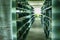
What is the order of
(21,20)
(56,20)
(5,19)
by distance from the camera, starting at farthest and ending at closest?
(21,20) → (5,19) → (56,20)

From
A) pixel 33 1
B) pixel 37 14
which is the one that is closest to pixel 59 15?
pixel 33 1

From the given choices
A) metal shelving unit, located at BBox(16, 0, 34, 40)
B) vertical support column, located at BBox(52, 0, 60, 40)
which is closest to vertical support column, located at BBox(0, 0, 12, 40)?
metal shelving unit, located at BBox(16, 0, 34, 40)

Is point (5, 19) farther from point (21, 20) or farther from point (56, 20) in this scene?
point (21, 20)

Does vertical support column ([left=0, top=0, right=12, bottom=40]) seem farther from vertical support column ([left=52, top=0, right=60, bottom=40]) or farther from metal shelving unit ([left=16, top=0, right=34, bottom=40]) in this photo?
vertical support column ([left=52, top=0, right=60, bottom=40])

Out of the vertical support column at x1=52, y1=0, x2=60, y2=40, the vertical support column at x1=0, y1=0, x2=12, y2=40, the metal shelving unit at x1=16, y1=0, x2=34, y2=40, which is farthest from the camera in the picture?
the metal shelving unit at x1=16, y1=0, x2=34, y2=40

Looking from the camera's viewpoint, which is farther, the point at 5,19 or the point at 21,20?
the point at 21,20

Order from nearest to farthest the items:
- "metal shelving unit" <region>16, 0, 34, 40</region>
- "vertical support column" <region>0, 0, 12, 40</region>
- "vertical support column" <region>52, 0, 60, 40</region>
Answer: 1. "vertical support column" <region>52, 0, 60, 40</region>
2. "vertical support column" <region>0, 0, 12, 40</region>
3. "metal shelving unit" <region>16, 0, 34, 40</region>

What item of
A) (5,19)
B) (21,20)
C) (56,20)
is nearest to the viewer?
(56,20)

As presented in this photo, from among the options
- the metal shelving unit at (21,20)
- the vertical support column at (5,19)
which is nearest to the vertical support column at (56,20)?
the vertical support column at (5,19)

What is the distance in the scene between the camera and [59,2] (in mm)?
2145

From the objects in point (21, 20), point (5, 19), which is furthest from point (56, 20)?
point (21, 20)

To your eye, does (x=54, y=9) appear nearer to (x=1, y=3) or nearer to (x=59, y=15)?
(x=59, y=15)

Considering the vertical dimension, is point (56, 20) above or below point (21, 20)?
above

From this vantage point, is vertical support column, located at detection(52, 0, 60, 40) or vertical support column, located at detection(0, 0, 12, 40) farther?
vertical support column, located at detection(0, 0, 12, 40)
